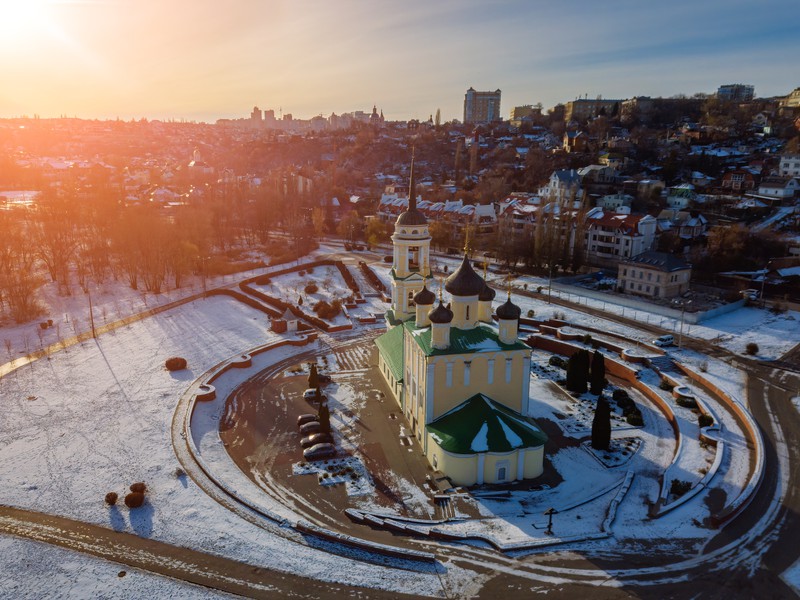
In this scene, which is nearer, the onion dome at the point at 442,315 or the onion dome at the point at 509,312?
the onion dome at the point at 442,315

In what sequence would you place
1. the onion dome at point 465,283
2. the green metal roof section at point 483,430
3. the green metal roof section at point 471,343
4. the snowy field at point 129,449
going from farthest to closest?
the onion dome at point 465,283, the green metal roof section at point 471,343, the green metal roof section at point 483,430, the snowy field at point 129,449

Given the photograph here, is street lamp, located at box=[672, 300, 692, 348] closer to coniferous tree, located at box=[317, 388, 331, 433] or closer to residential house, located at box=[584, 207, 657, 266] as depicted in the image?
residential house, located at box=[584, 207, 657, 266]

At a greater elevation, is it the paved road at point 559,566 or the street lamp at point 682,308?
the street lamp at point 682,308

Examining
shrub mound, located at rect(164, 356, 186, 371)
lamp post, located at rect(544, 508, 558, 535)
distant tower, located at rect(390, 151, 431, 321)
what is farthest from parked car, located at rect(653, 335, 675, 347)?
shrub mound, located at rect(164, 356, 186, 371)

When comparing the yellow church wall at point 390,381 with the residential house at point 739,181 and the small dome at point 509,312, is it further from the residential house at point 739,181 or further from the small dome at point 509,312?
the residential house at point 739,181

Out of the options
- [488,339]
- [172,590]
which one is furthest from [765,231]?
[172,590]

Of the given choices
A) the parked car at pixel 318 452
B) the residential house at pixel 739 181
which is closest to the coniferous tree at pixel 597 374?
the parked car at pixel 318 452

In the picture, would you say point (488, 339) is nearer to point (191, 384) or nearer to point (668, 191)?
point (191, 384)

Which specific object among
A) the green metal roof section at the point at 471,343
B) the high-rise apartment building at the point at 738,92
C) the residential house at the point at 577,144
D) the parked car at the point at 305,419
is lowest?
the parked car at the point at 305,419
